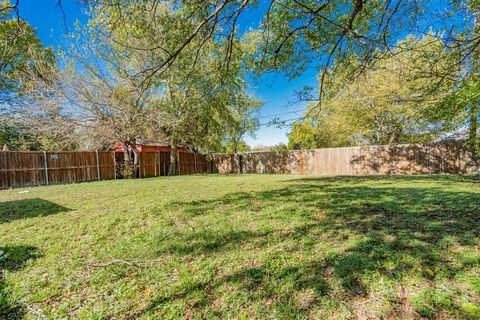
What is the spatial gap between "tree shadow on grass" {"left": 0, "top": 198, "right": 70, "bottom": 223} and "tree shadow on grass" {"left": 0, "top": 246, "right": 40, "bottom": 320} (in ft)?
6.06

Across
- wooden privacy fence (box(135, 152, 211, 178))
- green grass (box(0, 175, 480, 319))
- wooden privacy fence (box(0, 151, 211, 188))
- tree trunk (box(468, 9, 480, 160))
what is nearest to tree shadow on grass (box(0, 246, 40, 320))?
green grass (box(0, 175, 480, 319))

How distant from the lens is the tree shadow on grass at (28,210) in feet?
13.7

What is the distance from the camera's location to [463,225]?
2820 mm

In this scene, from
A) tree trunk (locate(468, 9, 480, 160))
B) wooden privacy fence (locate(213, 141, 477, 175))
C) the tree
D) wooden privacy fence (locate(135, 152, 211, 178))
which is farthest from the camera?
wooden privacy fence (locate(135, 152, 211, 178))

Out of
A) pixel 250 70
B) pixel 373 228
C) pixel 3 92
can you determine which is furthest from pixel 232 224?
pixel 3 92

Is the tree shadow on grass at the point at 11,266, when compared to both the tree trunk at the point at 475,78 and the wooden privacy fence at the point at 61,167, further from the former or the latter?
the wooden privacy fence at the point at 61,167

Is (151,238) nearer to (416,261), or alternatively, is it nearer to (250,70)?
(416,261)

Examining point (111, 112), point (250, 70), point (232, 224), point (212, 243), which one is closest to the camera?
point (212, 243)

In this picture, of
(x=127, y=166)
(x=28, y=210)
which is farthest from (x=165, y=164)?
(x=28, y=210)

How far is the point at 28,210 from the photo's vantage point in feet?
15.2

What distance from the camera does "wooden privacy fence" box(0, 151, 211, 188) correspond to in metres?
9.31

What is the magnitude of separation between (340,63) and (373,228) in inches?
107

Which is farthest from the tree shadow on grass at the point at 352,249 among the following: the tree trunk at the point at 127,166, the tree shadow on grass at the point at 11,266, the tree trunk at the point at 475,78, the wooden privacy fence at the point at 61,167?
the tree trunk at the point at 127,166

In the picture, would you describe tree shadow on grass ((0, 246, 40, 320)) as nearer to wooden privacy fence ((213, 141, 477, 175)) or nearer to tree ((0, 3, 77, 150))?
tree ((0, 3, 77, 150))
